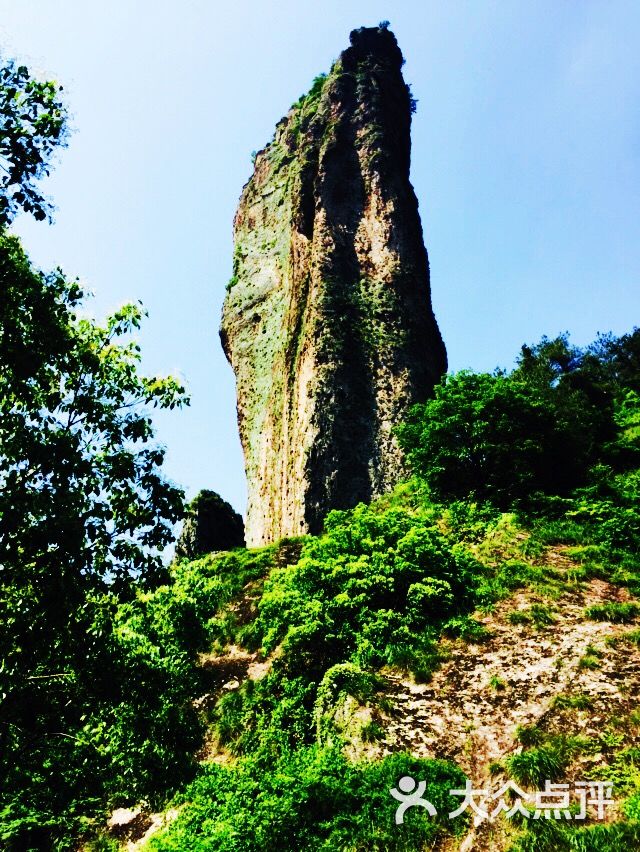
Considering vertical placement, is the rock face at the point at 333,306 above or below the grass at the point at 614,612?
above

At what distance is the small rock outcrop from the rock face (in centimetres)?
146

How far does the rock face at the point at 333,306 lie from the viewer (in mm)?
23297

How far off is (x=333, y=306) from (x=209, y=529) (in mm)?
12170

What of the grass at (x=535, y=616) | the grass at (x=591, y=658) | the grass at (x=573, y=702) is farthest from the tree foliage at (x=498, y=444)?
the grass at (x=573, y=702)

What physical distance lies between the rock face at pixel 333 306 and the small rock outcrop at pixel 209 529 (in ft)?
4.80

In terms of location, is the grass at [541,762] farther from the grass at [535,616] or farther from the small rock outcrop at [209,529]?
the small rock outcrop at [209,529]

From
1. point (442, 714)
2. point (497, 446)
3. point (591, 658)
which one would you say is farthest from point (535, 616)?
point (497, 446)

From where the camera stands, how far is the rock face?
23297 millimetres

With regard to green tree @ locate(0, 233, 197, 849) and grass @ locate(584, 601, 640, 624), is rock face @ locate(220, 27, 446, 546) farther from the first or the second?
green tree @ locate(0, 233, 197, 849)

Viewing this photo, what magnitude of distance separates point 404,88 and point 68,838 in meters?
39.8

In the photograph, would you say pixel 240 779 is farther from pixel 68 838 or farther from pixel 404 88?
pixel 404 88

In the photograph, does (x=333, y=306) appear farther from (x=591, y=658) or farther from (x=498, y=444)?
(x=591, y=658)

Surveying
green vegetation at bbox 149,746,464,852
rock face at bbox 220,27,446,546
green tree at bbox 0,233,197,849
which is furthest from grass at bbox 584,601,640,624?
rock face at bbox 220,27,446,546

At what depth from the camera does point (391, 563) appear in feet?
40.7
